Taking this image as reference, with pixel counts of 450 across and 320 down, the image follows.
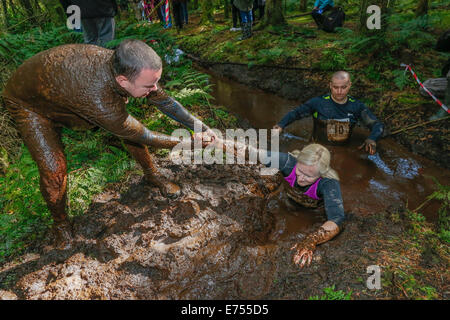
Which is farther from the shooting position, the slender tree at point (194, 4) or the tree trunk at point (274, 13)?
the slender tree at point (194, 4)

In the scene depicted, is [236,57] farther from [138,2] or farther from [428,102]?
[428,102]

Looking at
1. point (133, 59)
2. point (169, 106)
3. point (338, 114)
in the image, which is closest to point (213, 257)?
point (169, 106)

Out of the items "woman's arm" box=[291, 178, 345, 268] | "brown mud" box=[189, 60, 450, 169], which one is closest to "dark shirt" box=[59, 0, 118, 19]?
"brown mud" box=[189, 60, 450, 169]

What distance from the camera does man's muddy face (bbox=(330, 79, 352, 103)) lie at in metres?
3.94

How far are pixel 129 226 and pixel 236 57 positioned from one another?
7.08m

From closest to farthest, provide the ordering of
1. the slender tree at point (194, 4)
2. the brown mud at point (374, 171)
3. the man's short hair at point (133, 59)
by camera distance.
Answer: the man's short hair at point (133, 59) → the brown mud at point (374, 171) → the slender tree at point (194, 4)

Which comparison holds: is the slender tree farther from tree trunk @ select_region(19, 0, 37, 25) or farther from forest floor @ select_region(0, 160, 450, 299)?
forest floor @ select_region(0, 160, 450, 299)

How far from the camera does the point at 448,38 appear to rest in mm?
5531

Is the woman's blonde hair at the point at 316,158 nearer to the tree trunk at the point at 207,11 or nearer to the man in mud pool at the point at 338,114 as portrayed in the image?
the man in mud pool at the point at 338,114

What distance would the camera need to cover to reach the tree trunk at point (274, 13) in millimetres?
9083

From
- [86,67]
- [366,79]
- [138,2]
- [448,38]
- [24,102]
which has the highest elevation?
[138,2]

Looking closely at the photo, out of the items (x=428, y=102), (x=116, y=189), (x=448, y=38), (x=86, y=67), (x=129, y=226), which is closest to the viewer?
(x=86, y=67)

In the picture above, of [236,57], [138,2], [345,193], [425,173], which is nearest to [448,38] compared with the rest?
[425,173]
